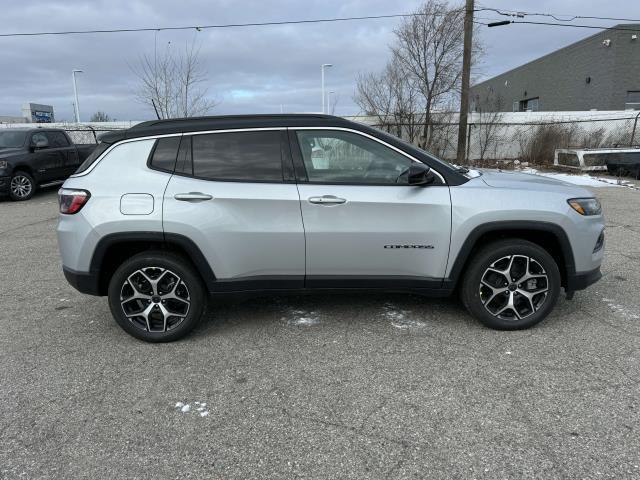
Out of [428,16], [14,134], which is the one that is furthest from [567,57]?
[14,134]

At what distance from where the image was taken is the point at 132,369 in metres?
3.45

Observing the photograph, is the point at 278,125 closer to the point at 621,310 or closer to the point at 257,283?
the point at 257,283

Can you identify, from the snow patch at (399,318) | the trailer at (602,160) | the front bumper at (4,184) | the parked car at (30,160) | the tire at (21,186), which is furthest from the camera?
the trailer at (602,160)

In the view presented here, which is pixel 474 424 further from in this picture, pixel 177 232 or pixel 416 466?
pixel 177 232

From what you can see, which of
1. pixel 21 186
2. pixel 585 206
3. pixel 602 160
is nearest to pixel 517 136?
pixel 602 160

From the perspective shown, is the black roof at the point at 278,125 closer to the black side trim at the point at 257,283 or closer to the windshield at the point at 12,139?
the black side trim at the point at 257,283

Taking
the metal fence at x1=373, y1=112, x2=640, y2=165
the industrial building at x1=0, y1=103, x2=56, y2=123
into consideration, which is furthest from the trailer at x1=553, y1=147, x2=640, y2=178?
the industrial building at x1=0, y1=103, x2=56, y2=123

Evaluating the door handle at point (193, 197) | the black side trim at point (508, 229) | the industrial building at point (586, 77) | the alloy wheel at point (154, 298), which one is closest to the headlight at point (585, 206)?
the black side trim at point (508, 229)

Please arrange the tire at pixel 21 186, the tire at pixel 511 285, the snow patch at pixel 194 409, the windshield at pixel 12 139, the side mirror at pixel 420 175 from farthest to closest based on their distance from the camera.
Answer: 1. the windshield at pixel 12 139
2. the tire at pixel 21 186
3. the tire at pixel 511 285
4. the side mirror at pixel 420 175
5. the snow patch at pixel 194 409

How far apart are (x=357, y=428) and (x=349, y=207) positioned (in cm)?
161

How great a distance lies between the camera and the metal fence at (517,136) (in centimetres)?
2147

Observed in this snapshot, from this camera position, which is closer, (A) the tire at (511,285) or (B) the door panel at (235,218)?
(B) the door panel at (235,218)

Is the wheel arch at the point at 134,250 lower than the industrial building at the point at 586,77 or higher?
lower

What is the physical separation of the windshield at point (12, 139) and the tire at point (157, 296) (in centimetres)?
1108
